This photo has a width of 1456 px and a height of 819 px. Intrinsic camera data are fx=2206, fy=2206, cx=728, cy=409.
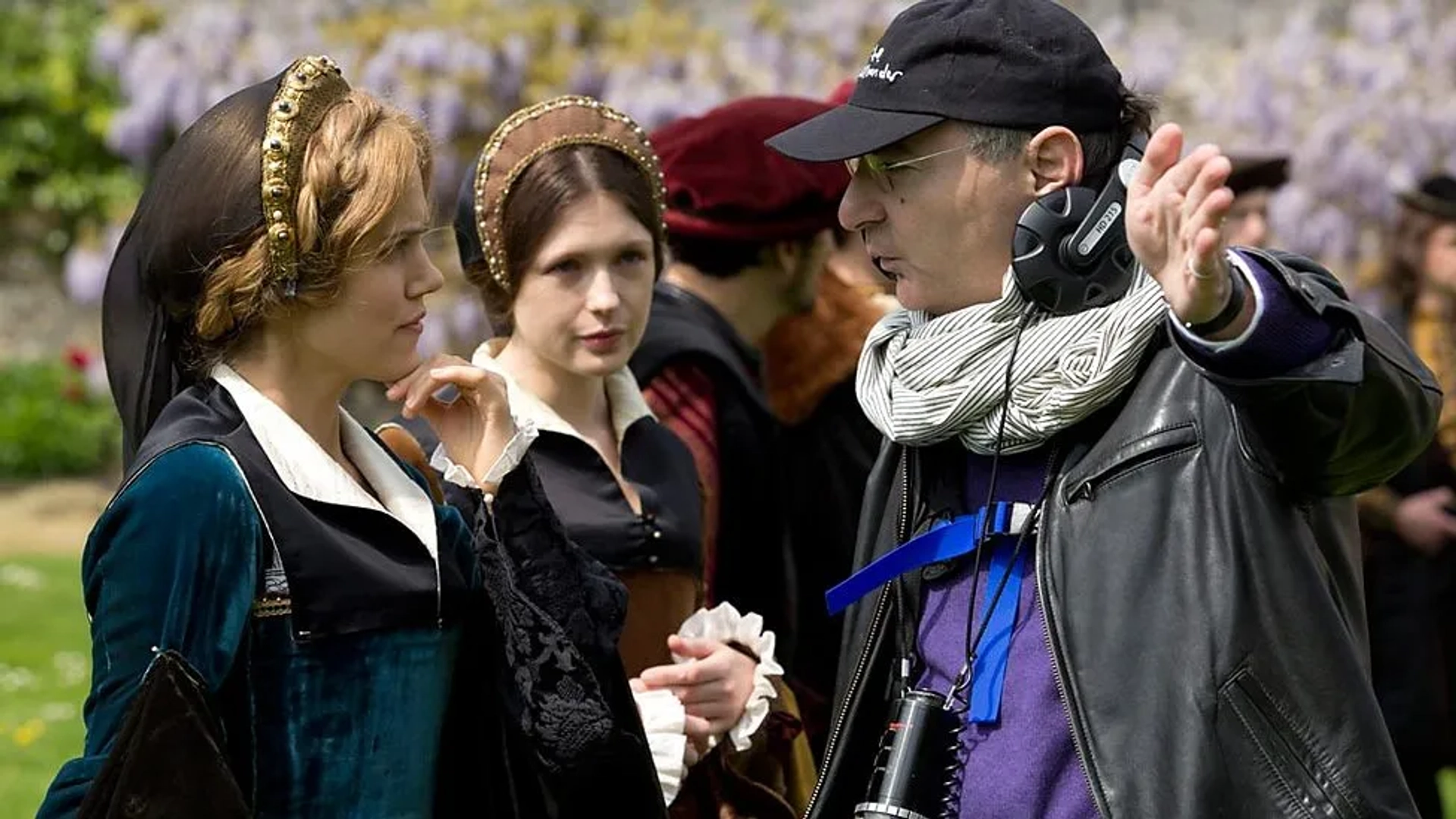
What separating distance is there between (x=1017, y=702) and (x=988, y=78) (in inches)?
32.3

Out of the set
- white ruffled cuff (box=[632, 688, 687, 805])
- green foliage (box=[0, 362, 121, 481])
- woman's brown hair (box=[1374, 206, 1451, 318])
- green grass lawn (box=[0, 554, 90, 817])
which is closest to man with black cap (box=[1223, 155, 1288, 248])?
woman's brown hair (box=[1374, 206, 1451, 318])

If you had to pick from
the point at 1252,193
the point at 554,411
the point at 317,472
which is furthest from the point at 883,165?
the point at 1252,193

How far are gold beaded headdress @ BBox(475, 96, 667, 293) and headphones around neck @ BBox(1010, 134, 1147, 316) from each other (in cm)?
123

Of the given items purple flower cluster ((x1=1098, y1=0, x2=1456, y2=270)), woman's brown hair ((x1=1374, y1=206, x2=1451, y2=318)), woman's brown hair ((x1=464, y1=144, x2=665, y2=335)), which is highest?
purple flower cluster ((x1=1098, y1=0, x2=1456, y2=270))

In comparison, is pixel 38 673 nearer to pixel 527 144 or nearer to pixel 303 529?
pixel 527 144

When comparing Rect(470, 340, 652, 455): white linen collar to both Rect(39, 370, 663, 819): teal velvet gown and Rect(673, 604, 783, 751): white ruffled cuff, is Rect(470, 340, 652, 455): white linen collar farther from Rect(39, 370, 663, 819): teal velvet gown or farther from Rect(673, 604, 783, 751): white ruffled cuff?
Rect(39, 370, 663, 819): teal velvet gown

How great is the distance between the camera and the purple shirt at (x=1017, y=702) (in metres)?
2.75

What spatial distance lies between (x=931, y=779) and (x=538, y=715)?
0.54 metres

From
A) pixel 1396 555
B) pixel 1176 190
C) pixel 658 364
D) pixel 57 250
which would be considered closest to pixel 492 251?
pixel 658 364

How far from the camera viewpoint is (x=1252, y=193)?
6.02 m

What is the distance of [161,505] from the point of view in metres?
2.54

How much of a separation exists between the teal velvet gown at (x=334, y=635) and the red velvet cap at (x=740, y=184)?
1.81m

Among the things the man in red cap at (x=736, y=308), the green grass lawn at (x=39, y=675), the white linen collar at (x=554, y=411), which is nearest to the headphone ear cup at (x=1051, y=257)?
the white linen collar at (x=554, y=411)

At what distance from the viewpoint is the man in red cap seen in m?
4.41
